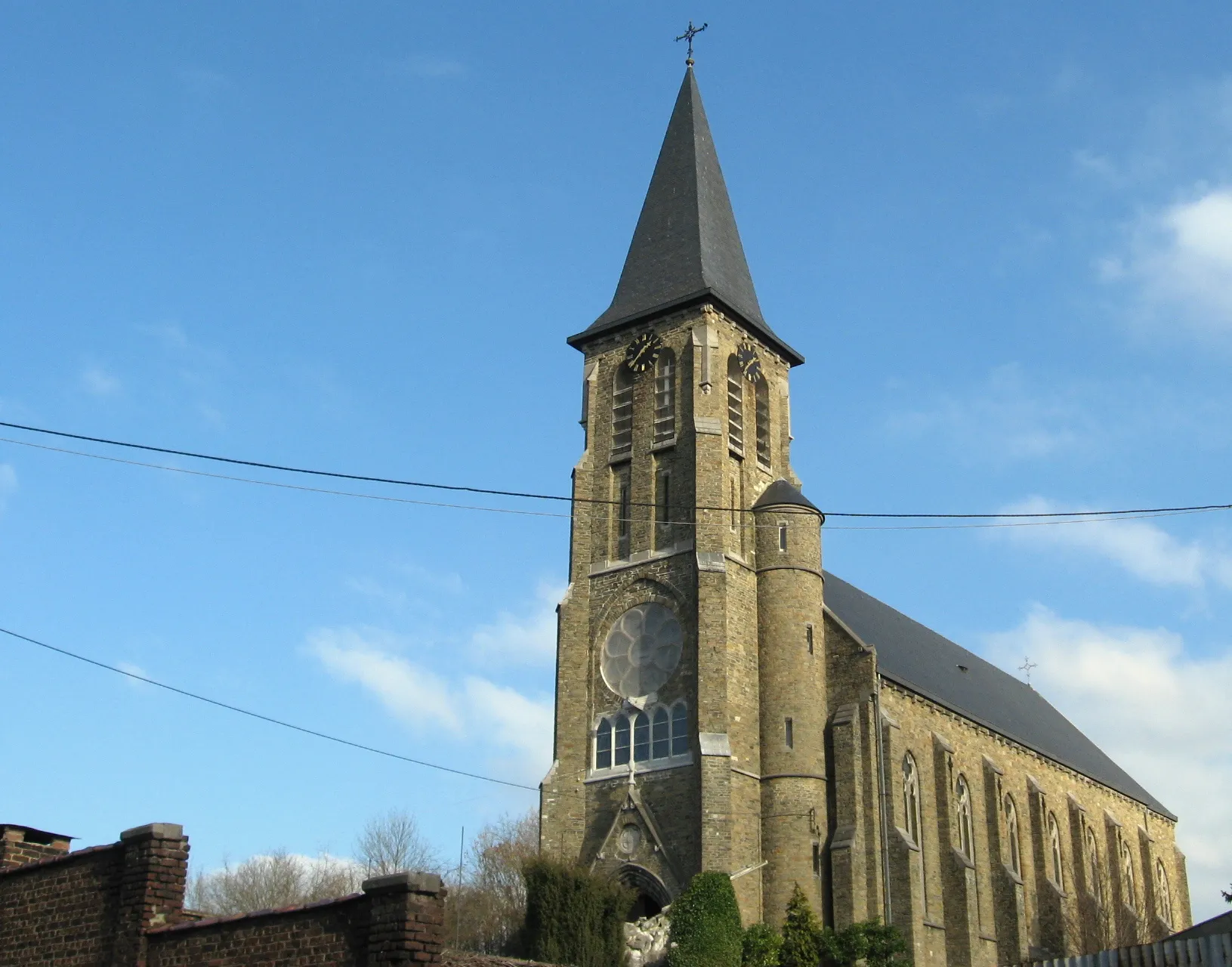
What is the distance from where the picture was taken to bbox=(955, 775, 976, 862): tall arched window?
4475 centimetres

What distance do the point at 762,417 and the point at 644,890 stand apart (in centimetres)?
1474

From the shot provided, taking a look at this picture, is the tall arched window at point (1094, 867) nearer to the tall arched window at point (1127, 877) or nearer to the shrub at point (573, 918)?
the tall arched window at point (1127, 877)

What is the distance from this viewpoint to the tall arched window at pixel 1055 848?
50250 mm

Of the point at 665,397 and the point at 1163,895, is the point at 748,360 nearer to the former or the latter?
the point at 665,397

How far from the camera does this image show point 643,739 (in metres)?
39.3

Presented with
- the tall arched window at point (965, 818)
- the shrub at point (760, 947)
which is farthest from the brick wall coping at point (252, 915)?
the tall arched window at point (965, 818)

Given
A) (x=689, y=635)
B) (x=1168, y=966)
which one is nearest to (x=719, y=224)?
(x=689, y=635)

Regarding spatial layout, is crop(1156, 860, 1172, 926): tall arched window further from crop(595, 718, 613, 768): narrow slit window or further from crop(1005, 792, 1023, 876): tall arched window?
crop(595, 718, 613, 768): narrow slit window

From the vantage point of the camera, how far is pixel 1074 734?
2514 inches

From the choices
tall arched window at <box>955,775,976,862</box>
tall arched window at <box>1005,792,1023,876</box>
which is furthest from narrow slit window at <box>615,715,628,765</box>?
tall arched window at <box>1005,792,1023,876</box>

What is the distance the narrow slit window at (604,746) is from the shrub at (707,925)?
208 inches

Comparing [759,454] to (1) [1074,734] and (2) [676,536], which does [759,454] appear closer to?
(2) [676,536]

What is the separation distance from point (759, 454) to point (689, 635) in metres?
7.08

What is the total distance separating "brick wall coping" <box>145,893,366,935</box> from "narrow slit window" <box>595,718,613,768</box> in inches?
935
